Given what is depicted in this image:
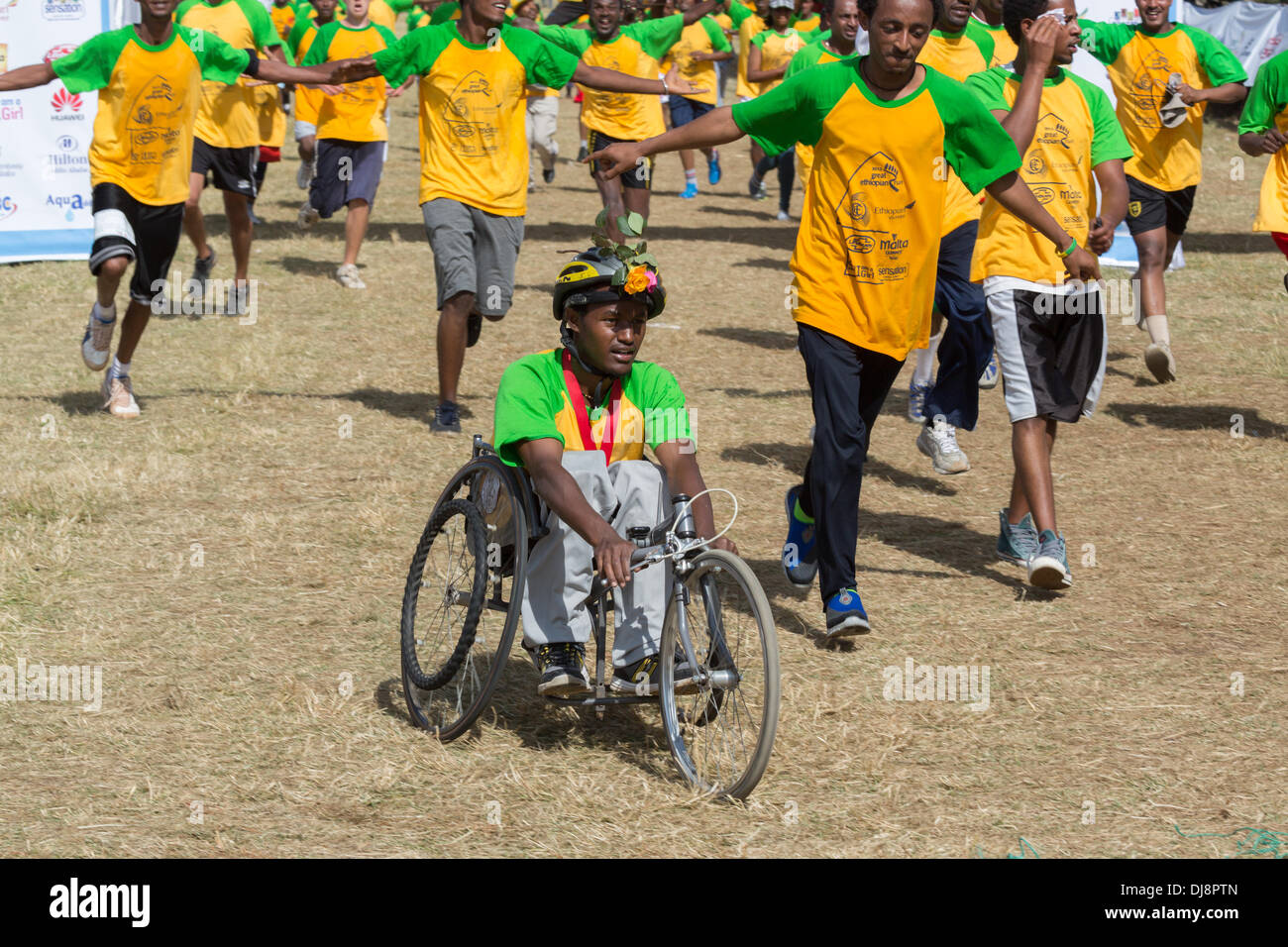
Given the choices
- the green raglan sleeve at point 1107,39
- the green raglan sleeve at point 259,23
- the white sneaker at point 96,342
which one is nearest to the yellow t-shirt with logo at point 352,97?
the green raglan sleeve at point 259,23

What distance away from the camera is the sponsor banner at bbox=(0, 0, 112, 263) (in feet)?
44.9

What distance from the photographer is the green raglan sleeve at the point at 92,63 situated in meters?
8.32

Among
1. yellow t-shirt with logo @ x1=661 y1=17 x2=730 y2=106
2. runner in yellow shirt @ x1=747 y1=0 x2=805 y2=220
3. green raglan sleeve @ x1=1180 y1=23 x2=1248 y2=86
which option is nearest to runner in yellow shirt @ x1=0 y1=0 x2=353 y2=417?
green raglan sleeve @ x1=1180 y1=23 x2=1248 y2=86

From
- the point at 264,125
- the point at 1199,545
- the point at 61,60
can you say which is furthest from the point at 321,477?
the point at 264,125

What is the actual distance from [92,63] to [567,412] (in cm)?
497

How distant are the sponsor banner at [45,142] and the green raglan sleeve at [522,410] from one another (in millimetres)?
10053

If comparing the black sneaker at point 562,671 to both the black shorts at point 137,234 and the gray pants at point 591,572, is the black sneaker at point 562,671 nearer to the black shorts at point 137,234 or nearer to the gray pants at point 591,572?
the gray pants at point 591,572

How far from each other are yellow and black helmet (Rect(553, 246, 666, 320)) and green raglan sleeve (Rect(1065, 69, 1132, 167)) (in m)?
2.67

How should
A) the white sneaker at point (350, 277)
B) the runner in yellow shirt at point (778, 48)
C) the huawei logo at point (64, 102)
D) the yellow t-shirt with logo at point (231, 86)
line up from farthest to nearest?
the runner in yellow shirt at point (778, 48), the huawei logo at point (64, 102), the white sneaker at point (350, 277), the yellow t-shirt with logo at point (231, 86)

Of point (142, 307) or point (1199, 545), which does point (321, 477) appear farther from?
point (1199, 545)

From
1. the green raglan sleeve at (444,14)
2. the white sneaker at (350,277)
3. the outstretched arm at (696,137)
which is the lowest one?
the outstretched arm at (696,137)

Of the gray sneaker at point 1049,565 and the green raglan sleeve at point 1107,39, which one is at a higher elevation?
the green raglan sleeve at point 1107,39

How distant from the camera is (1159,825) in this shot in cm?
438

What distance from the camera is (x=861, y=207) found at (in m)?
5.54
